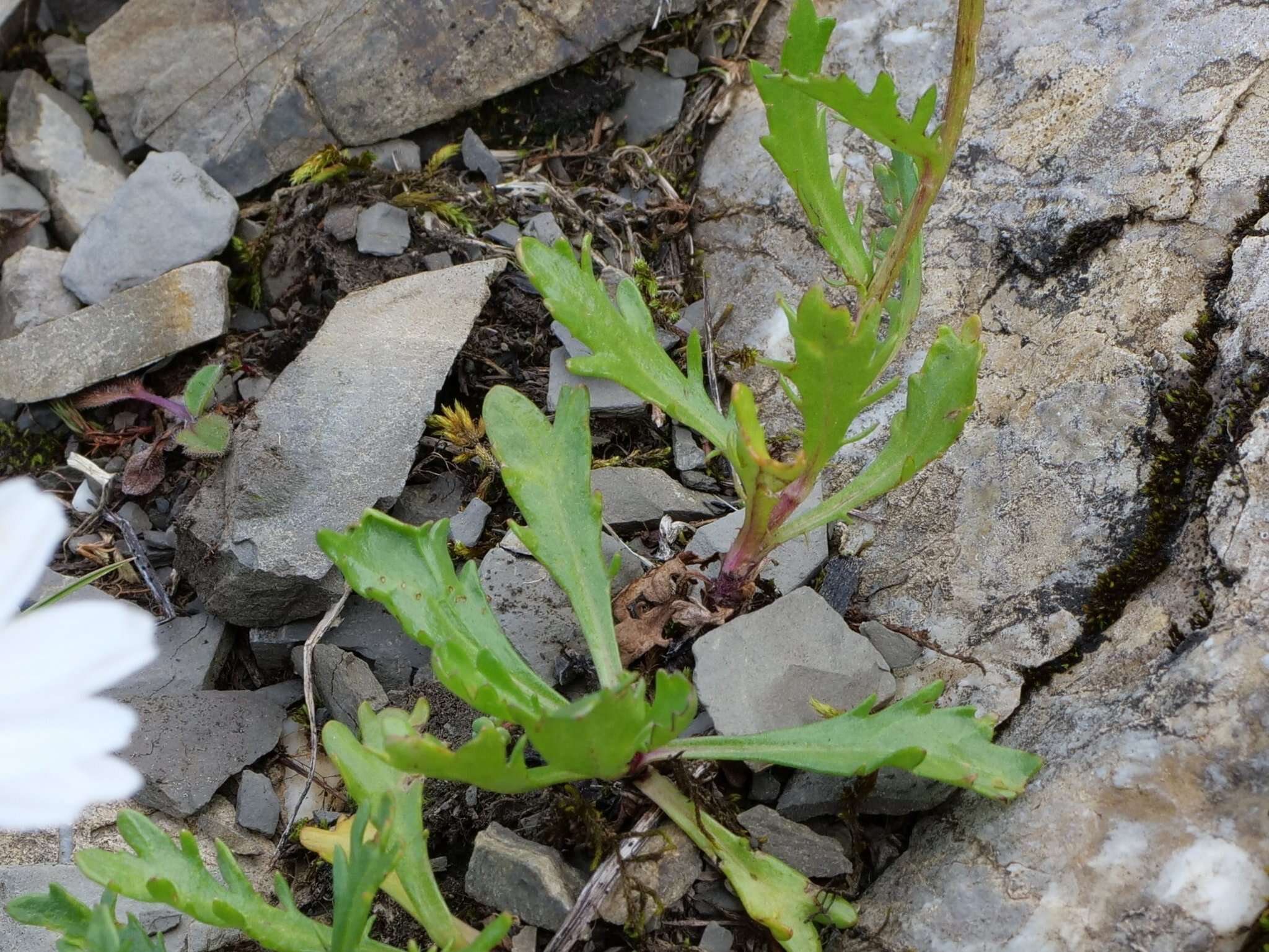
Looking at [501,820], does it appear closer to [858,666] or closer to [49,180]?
→ [858,666]

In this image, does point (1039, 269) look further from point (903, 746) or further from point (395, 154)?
point (395, 154)

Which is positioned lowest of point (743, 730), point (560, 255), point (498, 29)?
point (743, 730)

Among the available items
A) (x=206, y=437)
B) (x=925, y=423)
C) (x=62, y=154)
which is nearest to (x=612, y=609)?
(x=925, y=423)

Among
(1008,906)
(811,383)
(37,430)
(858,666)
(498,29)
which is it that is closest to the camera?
(1008,906)

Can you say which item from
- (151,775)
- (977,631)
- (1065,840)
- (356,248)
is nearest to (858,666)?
(977,631)

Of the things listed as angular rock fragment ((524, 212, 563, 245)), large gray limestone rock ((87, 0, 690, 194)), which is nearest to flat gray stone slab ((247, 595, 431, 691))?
angular rock fragment ((524, 212, 563, 245))
